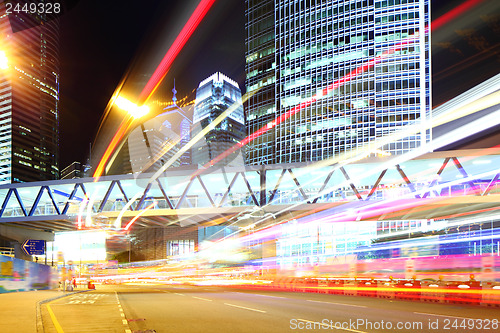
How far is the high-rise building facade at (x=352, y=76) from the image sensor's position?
122 metres

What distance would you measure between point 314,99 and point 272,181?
78.4 meters

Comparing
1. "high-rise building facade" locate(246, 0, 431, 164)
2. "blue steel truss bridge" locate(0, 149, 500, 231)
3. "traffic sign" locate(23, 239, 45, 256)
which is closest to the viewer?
"traffic sign" locate(23, 239, 45, 256)

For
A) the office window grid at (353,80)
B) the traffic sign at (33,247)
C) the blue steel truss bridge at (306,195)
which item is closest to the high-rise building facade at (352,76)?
the office window grid at (353,80)

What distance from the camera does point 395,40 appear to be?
124062 mm

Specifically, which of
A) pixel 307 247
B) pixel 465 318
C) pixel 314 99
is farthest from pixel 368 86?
pixel 465 318

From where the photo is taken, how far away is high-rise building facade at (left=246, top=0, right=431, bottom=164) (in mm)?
121625

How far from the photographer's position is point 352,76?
123938mm

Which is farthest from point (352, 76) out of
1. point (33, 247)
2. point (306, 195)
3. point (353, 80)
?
point (33, 247)

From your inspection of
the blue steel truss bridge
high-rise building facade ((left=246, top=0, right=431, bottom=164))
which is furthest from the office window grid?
the blue steel truss bridge

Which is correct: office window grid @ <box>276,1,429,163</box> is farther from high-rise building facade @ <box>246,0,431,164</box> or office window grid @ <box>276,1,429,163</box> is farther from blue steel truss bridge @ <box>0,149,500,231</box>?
blue steel truss bridge @ <box>0,149,500,231</box>

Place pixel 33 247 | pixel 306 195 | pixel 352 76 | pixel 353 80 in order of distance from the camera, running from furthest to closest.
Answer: pixel 352 76 → pixel 353 80 → pixel 306 195 → pixel 33 247

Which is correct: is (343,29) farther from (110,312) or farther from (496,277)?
(110,312)

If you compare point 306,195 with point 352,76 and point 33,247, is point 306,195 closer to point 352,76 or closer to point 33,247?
point 33,247

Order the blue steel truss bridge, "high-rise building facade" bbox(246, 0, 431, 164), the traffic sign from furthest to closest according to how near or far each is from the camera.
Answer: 1. "high-rise building facade" bbox(246, 0, 431, 164)
2. the blue steel truss bridge
3. the traffic sign
